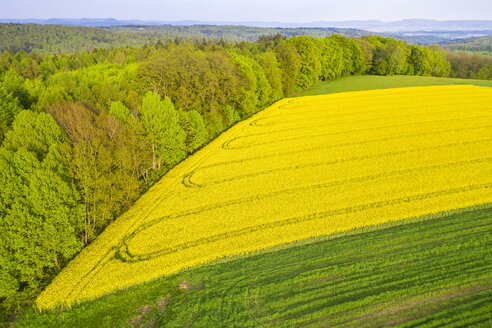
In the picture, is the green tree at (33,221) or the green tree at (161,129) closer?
the green tree at (33,221)

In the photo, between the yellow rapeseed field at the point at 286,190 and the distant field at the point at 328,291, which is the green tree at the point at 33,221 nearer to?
the yellow rapeseed field at the point at 286,190

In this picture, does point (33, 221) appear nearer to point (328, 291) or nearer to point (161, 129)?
point (161, 129)

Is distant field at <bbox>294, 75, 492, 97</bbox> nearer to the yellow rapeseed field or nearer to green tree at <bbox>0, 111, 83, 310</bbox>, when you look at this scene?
the yellow rapeseed field

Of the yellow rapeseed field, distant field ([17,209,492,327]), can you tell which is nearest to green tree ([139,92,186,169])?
the yellow rapeseed field

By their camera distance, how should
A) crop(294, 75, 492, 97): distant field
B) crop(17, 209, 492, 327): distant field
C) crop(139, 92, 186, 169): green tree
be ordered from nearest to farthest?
crop(17, 209, 492, 327): distant field < crop(139, 92, 186, 169): green tree < crop(294, 75, 492, 97): distant field

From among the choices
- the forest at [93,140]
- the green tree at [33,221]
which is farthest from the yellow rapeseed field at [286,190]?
the forest at [93,140]

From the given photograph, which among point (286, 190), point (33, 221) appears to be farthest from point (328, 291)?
point (33, 221)
